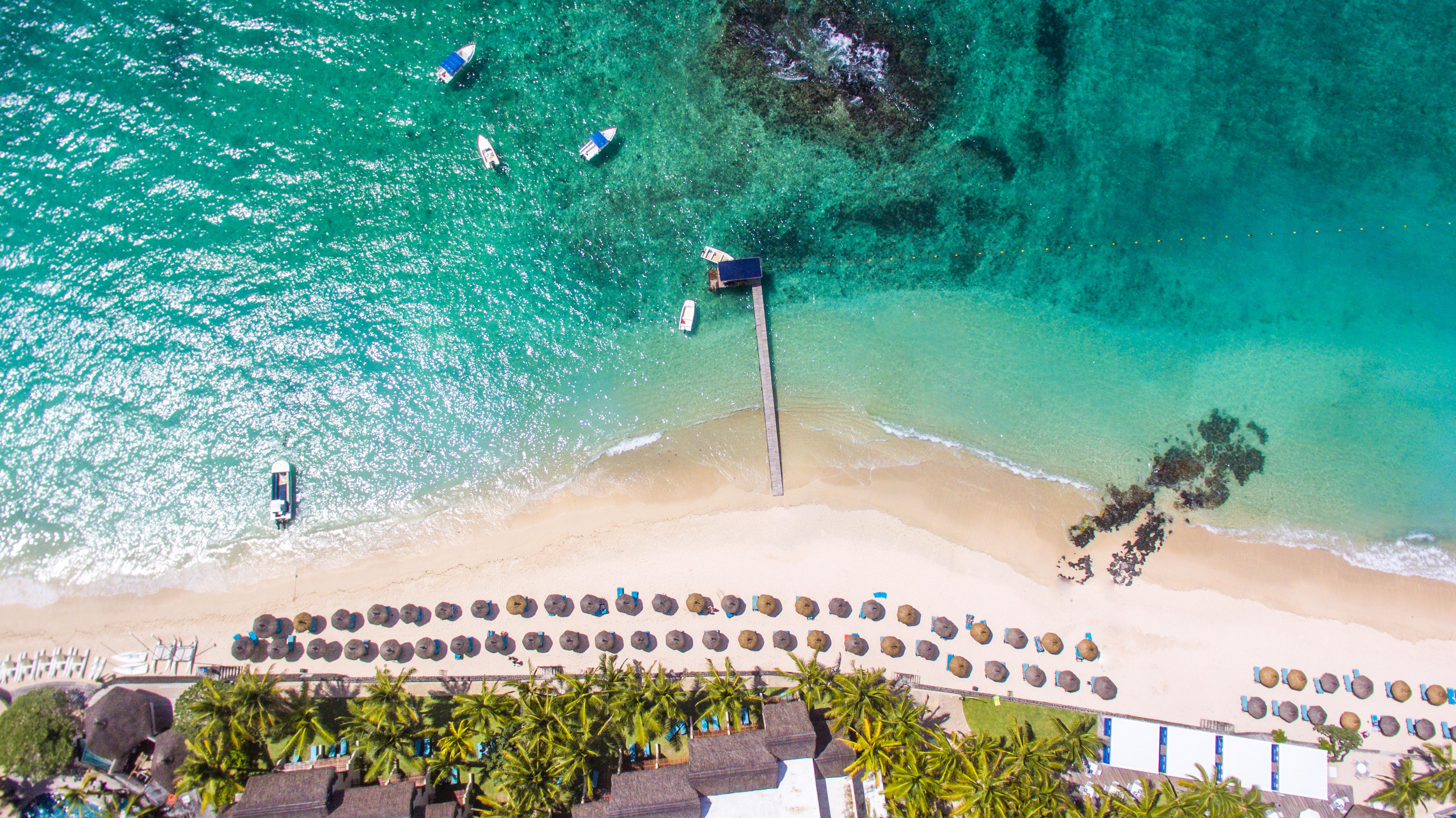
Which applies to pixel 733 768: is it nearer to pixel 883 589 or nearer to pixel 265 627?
pixel 883 589

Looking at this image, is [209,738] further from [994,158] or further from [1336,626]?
[1336,626]

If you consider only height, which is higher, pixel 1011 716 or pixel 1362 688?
pixel 1362 688

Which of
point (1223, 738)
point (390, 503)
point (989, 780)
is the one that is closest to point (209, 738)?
point (390, 503)

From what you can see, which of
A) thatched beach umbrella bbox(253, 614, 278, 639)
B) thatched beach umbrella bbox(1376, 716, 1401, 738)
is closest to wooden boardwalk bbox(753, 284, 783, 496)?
thatched beach umbrella bbox(253, 614, 278, 639)

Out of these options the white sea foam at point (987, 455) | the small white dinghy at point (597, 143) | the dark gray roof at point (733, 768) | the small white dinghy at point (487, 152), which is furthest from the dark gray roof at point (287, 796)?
the small white dinghy at point (597, 143)

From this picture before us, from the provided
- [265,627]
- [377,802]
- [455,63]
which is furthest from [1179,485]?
[265,627]

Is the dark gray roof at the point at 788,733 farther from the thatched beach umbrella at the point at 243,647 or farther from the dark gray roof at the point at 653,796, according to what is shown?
the thatched beach umbrella at the point at 243,647

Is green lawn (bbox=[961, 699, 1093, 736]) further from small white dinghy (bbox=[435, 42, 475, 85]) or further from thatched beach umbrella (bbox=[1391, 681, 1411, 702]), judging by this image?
small white dinghy (bbox=[435, 42, 475, 85])
